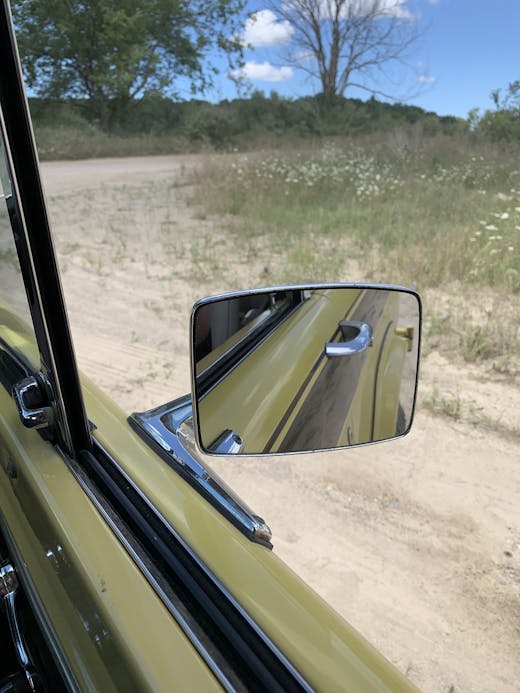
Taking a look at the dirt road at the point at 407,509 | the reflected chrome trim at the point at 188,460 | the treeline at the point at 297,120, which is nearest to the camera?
the reflected chrome trim at the point at 188,460

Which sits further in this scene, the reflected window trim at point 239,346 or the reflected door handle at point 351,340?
the reflected door handle at point 351,340

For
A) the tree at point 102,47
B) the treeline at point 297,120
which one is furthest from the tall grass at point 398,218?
the treeline at point 297,120

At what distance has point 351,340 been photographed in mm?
1289

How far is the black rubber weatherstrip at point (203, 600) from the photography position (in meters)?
0.67

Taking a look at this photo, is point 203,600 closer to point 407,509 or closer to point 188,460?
point 188,460

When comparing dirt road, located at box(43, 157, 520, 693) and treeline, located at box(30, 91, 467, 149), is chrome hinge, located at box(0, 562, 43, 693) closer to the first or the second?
dirt road, located at box(43, 157, 520, 693)

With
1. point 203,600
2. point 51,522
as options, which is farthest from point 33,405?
point 203,600

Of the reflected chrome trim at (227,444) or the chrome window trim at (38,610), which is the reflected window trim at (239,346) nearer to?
the reflected chrome trim at (227,444)

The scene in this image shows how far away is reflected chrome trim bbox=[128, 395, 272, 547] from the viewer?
934 millimetres

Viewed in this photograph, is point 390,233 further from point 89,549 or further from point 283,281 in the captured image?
point 89,549

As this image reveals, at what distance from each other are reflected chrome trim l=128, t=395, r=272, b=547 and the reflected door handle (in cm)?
35

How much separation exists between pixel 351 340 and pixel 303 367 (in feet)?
0.48

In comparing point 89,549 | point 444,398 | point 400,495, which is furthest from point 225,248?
point 89,549

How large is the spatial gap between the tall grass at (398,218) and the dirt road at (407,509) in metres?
1.14
